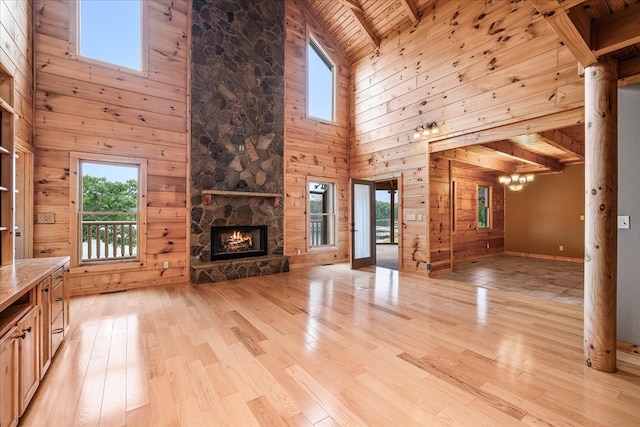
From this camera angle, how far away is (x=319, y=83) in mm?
7012

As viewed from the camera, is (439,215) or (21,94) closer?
(21,94)

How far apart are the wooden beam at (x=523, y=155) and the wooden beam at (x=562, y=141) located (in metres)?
0.70

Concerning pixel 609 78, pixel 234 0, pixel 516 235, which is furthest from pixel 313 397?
pixel 516 235

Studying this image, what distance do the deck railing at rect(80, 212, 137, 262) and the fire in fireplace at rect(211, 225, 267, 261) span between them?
4.50ft

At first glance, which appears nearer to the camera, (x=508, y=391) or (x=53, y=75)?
(x=508, y=391)

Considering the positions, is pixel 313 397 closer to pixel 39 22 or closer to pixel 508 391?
A: pixel 508 391

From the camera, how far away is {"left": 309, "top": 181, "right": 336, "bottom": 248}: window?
7.01 meters

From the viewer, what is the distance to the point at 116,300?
3.96 meters

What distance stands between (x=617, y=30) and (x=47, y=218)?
6499 mm

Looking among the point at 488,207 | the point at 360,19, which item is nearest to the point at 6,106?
the point at 360,19

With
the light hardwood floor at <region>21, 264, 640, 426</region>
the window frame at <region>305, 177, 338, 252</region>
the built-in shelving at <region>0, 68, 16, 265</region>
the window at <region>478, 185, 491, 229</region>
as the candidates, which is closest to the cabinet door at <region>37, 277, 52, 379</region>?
the light hardwood floor at <region>21, 264, 640, 426</region>

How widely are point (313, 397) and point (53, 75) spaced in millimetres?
5528

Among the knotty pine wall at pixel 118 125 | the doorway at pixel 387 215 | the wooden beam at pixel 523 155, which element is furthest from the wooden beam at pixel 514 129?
the doorway at pixel 387 215

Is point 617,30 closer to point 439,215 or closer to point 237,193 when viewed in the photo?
point 439,215
